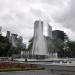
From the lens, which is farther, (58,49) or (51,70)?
(58,49)

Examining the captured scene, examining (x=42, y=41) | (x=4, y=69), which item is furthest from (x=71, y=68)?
(x=42, y=41)

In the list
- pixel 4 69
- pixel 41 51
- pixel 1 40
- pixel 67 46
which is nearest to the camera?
pixel 4 69

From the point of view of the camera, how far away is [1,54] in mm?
77375

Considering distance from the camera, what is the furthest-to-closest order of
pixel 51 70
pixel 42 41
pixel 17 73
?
pixel 42 41
pixel 17 73
pixel 51 70

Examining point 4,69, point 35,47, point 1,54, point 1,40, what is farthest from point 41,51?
point 1,40

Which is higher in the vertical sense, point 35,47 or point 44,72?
point 35,47

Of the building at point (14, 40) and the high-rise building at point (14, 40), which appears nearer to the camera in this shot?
the high-rise building at point (14, 40)

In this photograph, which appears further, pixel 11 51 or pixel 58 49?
pixel 58 49

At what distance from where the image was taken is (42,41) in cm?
4306

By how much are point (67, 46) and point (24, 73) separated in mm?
77176

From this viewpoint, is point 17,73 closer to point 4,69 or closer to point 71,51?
point 4,69

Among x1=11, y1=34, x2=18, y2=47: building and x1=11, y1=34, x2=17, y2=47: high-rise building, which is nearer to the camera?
x1=11, y1=34, x2=17, y2=47: high-rise building

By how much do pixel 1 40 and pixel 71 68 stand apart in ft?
242

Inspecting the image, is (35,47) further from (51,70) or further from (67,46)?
(67,46)
